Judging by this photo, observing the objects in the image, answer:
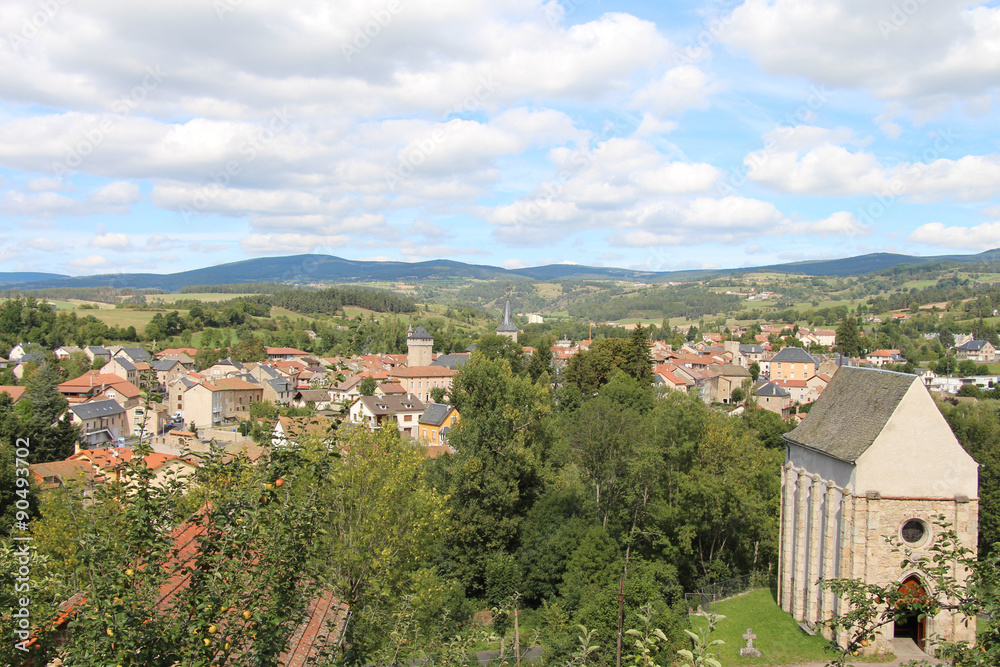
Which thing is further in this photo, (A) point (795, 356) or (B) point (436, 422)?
(A) point (795, 356)

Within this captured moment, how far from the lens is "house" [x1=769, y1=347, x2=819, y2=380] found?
90125 mm

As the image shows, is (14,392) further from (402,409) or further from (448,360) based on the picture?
(448,360)

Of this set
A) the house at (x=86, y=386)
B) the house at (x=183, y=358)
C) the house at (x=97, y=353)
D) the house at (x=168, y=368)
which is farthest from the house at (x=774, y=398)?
the house at (x=97, y=353)

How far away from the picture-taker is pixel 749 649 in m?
19.5

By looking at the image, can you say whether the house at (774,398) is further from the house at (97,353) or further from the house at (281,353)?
the house at (97,353)

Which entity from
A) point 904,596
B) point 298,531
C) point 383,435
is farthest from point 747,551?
point 298,531

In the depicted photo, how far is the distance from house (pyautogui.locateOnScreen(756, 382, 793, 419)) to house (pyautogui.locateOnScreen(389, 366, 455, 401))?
38.5m

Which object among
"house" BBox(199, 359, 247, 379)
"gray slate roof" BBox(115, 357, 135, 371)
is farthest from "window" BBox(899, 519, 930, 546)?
"gray slate roof" BBox(115, 357, 135, 371)

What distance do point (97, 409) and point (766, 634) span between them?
60.4 m

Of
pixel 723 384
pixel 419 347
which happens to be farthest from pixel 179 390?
pixel 723 384

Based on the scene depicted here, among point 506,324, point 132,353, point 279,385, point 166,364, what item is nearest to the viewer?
point 279,385

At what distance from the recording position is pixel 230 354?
104000 mm

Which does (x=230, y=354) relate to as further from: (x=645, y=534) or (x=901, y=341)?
(x=901, y=341)

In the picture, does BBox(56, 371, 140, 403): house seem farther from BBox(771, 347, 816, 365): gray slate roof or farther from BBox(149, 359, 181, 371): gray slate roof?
BBox(771, 347, 816, 365): gray slate roof
